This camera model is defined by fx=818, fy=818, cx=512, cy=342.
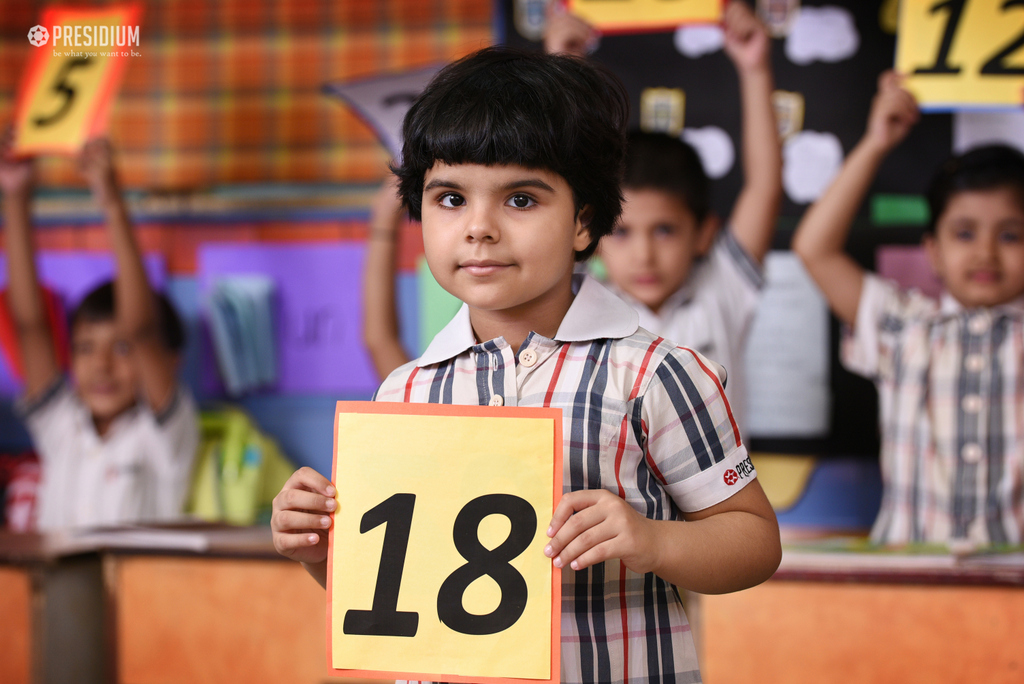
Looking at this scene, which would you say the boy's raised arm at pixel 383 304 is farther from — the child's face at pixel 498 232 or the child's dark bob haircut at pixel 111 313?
the child's face at pixel 498 232

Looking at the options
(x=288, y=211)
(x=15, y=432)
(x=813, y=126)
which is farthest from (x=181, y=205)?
(x=813, y=126)

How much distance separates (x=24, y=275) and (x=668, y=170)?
6.10 feet

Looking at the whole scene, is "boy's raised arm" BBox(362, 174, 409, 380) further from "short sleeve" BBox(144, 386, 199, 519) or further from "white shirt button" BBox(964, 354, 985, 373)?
"white shirt button" BBox(964, 354, 985, 373)

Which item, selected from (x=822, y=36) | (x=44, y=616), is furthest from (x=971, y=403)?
(x=44, y=616)

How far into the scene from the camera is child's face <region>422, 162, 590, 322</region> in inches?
28.2

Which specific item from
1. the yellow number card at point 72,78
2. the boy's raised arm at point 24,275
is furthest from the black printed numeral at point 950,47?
the boy's raised arm at point 24,275

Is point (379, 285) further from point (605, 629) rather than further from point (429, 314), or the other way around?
point (605, 629)

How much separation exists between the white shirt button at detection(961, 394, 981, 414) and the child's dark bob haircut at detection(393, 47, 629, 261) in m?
1.38

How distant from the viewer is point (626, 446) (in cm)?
73

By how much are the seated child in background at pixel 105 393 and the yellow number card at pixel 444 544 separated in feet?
5.92

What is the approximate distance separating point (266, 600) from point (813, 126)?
1.82 m

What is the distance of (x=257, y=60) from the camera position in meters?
2.62

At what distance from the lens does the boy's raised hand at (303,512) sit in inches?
28.7

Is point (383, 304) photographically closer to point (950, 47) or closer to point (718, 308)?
point (718, 308)
